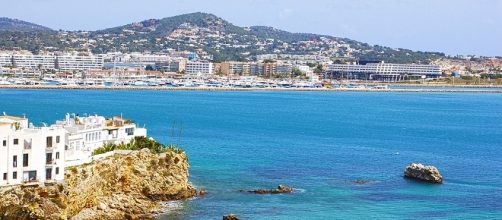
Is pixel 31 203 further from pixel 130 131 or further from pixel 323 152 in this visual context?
pixel 323 152

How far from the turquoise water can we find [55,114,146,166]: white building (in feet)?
15.6

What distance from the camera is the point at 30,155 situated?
3164 cm

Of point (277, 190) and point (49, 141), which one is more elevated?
point (49, 141)

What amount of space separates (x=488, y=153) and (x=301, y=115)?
41356 millimetres

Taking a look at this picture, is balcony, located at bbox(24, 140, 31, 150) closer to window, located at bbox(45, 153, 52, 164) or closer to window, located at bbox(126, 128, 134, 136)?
window, located at bbox(45, 153, 52, 164)

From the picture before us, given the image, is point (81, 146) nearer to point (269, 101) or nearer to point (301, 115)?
point (301, 115)

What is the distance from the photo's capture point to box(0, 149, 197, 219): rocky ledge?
98.1 ft

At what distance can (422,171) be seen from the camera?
50125 mm

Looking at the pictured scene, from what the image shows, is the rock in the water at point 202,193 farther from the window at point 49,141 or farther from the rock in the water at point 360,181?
the window at point 49,141

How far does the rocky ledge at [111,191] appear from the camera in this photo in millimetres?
29891

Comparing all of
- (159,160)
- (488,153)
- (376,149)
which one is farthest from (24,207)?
(488,153)

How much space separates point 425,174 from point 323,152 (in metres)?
15.6

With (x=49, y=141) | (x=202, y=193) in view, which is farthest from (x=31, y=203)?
(x=202, y=193)

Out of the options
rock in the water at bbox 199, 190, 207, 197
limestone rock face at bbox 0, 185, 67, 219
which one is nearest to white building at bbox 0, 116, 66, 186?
limestone rock face at bbox 0, 185, 67, 219
